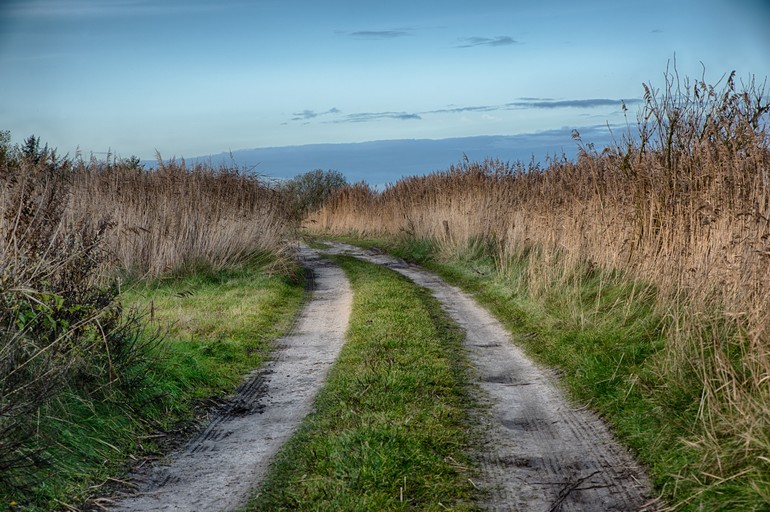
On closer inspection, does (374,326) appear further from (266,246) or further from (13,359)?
(266,246)

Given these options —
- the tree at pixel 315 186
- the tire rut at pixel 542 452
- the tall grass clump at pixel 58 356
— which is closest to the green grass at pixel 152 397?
the tall grass clump at pixel 58 356

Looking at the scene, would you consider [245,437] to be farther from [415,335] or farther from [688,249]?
[688,249]

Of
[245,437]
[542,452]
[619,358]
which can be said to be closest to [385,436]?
[542,452]

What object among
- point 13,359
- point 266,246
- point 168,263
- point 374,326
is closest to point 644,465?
point 13,359

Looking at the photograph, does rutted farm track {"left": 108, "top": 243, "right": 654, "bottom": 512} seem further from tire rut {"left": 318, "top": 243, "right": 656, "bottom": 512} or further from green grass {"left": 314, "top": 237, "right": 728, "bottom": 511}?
green grass {"left": 314, "top": 237, "right": 728, "bottom": 511}

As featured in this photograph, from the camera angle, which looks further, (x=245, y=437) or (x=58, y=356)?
(x=245, y=437)

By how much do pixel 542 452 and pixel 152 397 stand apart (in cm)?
372

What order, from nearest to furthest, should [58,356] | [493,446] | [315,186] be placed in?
[493,446]
[58,356]
[315,186]

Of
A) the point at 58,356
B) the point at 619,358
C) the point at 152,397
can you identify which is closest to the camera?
the point at 58,356

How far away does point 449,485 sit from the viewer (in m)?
5.27

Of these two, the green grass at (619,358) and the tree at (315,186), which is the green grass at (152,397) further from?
the tree at (315,186)

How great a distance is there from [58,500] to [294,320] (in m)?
7.33

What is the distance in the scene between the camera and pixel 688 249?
913 centimetres

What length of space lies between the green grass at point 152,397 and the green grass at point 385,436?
1.26 m
